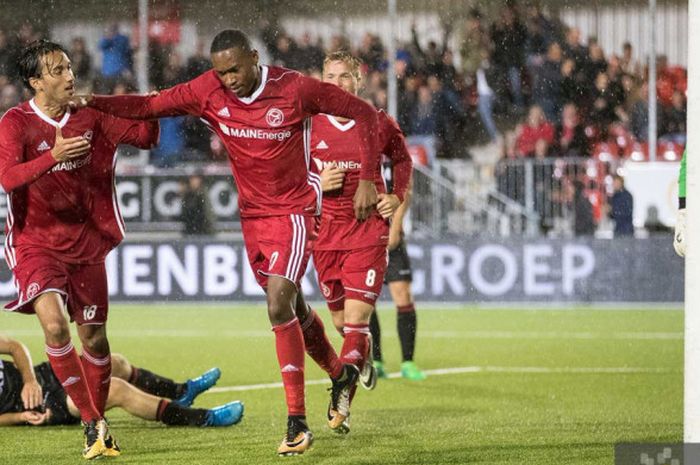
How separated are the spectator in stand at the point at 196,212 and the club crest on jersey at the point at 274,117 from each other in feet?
37.3

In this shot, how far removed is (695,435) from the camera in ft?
16.1

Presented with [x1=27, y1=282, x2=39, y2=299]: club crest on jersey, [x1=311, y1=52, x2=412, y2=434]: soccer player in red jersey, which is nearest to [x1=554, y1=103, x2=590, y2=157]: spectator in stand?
[x1=311, y1=52, x2=412, y2=434]: soccer player in red jersey

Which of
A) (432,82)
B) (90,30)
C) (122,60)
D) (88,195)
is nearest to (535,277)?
(432,82)

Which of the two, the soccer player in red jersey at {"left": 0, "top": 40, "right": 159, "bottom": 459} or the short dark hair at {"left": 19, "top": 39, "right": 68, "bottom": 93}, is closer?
the soccer player in red jersey at {"left": 0, "top": 40, "right": 159, "bottom": 459}

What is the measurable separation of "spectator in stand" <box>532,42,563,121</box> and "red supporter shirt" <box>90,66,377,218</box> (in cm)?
1324

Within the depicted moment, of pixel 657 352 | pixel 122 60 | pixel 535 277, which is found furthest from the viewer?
pixel 122 60

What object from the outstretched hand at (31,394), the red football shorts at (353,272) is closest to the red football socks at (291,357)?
the red football shorts at (353,272)

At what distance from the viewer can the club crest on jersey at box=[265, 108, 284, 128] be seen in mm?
7109

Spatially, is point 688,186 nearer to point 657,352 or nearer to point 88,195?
point 88,195

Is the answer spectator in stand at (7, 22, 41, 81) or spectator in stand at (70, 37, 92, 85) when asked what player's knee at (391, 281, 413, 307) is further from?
spectator in stand at (7, 22, 41, 81)

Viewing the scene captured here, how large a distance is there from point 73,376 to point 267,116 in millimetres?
1728

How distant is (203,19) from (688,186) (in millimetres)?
18392

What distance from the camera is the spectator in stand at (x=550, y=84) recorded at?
20156 mm

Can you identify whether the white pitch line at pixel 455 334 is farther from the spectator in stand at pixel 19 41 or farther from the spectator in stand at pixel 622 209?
the spectator in stand at pixel 19 41
